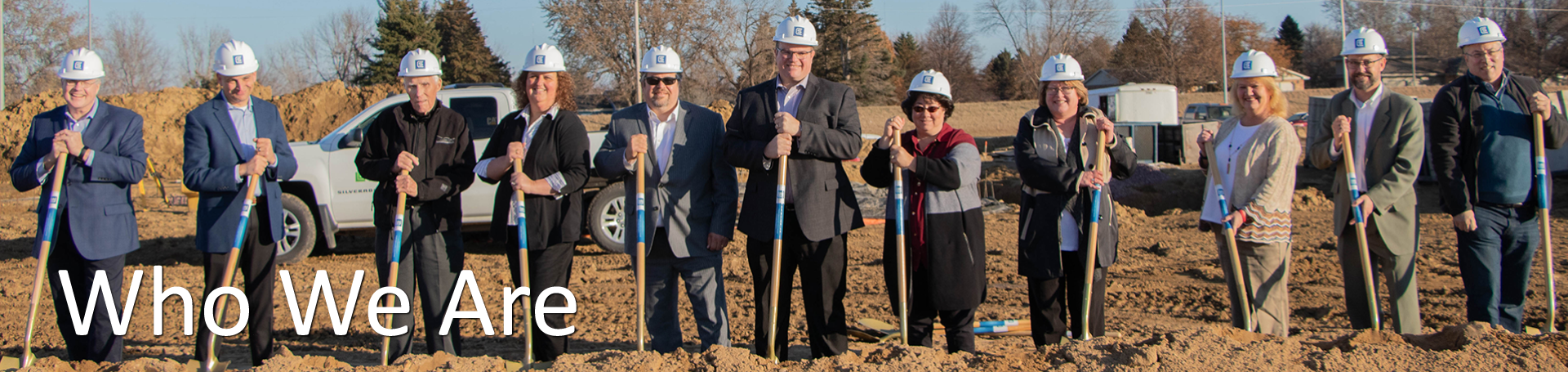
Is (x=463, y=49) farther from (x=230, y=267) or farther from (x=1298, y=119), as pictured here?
(x=230, y=267)

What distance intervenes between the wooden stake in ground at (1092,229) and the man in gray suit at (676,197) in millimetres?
1548

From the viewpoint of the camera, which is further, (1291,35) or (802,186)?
(1291,35)

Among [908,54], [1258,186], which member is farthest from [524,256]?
[908,54]

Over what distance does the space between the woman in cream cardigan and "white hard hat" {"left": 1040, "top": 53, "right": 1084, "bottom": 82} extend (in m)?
0.65

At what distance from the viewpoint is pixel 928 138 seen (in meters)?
4.39

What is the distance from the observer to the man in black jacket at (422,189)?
447cm

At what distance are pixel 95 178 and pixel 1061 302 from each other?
448cm

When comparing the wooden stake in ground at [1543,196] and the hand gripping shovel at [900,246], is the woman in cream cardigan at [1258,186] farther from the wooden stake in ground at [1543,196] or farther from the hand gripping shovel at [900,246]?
the hand gripping shovel at [900,246]

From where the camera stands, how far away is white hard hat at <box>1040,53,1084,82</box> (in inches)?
167

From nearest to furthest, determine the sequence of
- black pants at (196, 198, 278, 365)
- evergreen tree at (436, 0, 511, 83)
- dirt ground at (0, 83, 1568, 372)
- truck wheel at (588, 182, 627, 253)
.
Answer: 1. dirt ground at (0, 83, 1568, 372)
2. black pants at (196, 198, 278, 365)
3. truck wheel at (588, 182, 627, 253)
4. evergreen tree at (436, 0, 511, 83)

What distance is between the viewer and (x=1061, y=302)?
4.48m

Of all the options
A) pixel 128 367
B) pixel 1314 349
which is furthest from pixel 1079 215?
pixel 128 367

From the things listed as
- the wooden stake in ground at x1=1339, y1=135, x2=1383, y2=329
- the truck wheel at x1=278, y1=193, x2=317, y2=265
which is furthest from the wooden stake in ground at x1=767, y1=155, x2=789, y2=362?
the truck wheel at x1=278, y1=193, x2=317, y2=265

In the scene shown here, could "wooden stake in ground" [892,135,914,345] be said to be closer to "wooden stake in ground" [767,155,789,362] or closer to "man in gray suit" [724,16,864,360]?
"man in gray suit" [724,16,864,360]
